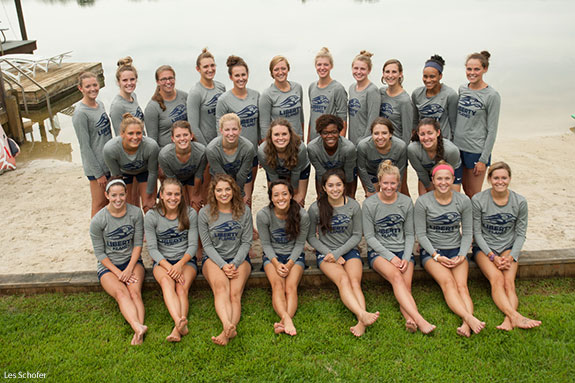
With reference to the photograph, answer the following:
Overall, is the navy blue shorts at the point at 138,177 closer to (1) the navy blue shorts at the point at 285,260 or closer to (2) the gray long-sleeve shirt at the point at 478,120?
(1) the navy blue shorts at the point at 285,260

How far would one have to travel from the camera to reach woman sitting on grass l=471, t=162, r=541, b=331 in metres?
4.45

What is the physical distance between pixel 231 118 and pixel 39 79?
10.8m

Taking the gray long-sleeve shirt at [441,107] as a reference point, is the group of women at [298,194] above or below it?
below

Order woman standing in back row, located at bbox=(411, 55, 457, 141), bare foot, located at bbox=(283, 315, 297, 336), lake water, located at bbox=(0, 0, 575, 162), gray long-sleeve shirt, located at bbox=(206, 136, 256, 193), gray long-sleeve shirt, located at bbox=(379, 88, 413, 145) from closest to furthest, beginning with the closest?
bare foot, located at bbox=(283, 315, 297, 336), gray long-sleeve shirt, located at bbox=(206, 136, 256, 193), woman standing in back row, located at bbox=(411, 55, 457, 141), gray long-sleeve shirt, located at bbox=(379, 88, 413, 145), lake water, located at bbox=(0, 0, 575, 162)

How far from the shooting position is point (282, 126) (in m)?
4.73

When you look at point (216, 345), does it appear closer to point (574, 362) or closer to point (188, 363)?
point (188, 363)

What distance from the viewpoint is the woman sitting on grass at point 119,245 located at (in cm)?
444

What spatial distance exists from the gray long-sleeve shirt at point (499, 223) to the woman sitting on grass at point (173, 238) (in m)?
2.42

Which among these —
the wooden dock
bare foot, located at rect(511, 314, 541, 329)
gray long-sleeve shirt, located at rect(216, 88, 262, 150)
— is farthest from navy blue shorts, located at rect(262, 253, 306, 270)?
the wooden dock

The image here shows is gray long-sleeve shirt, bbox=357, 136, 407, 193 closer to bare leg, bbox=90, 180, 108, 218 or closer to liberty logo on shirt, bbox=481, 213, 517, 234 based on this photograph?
liberty logo on shirt, bbox=481, 213, 517, 234

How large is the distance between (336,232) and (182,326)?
1.54 metres

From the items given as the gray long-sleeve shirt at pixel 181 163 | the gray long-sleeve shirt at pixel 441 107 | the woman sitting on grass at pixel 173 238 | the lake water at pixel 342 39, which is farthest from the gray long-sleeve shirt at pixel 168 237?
the lake water at pixel 342 39

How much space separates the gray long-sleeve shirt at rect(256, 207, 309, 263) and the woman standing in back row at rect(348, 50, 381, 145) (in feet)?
3.88

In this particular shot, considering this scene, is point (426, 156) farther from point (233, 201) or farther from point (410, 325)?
point (233, 201)
